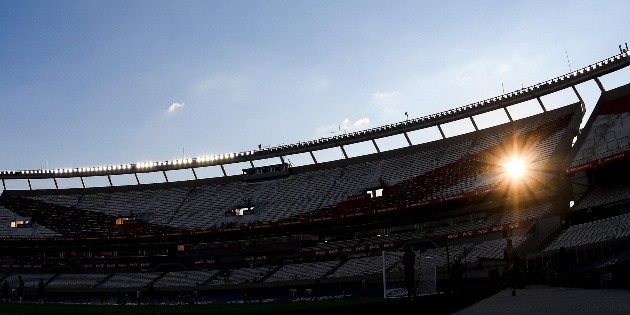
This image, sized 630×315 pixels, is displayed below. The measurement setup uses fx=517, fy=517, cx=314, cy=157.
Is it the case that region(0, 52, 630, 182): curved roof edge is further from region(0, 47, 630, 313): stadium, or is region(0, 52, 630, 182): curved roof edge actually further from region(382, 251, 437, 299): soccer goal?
region(382, 251, 437, 299): soccer goal

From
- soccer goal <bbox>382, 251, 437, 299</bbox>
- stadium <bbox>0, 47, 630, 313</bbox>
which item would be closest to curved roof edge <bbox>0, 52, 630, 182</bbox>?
stadium <bbox>0, 47, 630, 313</bbox>

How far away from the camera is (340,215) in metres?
48.0

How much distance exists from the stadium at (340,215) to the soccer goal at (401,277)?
310 mm

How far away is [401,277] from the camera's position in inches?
1271

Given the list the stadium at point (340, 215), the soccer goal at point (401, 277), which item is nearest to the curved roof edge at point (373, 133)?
the stadium at point (340, 215)

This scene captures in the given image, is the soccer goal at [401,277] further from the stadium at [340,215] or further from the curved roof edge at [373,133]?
the curved roof edge at [373,133]

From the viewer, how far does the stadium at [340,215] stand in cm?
3703

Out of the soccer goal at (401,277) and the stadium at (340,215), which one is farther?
the stadium at (340,215)

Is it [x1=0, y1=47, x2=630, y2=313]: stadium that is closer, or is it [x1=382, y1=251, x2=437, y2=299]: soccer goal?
[x1=382, y1=251, x2=437, y2=299]: soccer goal

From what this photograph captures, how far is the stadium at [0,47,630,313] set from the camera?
37031mm

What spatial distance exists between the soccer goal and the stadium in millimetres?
310

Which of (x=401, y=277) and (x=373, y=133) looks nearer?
(x=401, y=277)

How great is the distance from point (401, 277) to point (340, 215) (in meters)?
16.1

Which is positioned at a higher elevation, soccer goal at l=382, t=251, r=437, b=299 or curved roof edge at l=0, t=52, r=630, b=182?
curved roof edge at l=0, t=52, r=630, b=182
